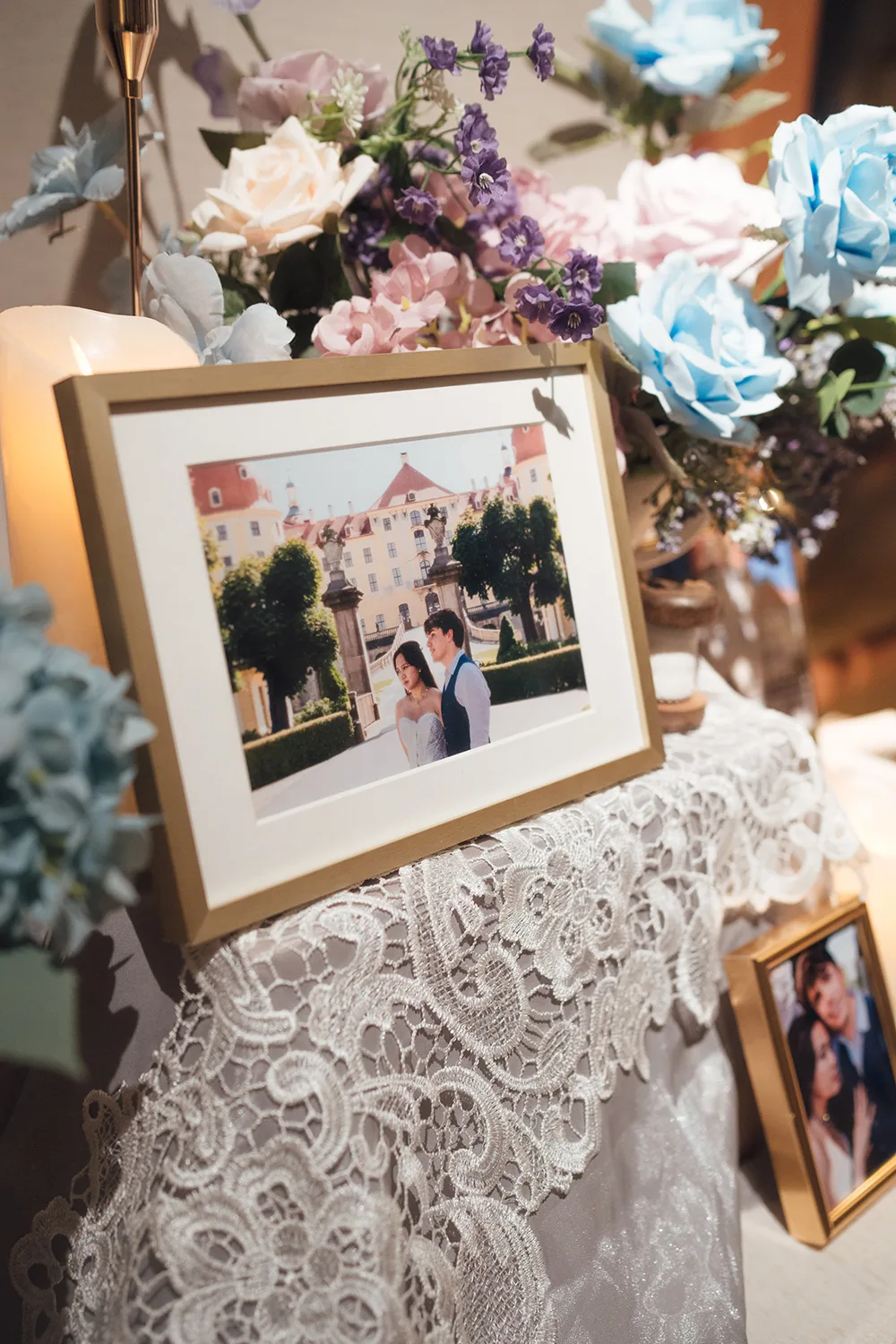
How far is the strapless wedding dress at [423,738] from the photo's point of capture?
1.94ft

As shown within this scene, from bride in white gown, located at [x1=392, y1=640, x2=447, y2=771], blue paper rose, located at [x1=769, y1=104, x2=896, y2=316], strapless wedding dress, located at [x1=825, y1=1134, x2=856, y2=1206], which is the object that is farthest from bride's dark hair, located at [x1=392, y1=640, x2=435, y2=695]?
strapless wedding dress, located at [x1=825, y1=1134, x2=856, y2=1206]

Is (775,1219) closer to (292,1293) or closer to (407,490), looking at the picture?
(292,1293)

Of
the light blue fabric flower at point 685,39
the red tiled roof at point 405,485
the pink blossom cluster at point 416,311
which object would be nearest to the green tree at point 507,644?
the red tiled roof at point 405,485

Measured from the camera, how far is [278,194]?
0.69 m

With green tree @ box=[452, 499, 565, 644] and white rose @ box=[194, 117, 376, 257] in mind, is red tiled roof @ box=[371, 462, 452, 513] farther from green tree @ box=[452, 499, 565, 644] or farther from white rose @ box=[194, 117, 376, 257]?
white rose @ box=[194, 117, 376, 257]

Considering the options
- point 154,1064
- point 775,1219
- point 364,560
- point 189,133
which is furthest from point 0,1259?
point 189,133

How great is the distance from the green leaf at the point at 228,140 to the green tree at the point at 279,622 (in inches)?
16.6

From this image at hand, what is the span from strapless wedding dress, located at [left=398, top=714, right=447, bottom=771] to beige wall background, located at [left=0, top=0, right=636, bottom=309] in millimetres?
506

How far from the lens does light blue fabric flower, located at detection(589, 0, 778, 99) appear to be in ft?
2.85

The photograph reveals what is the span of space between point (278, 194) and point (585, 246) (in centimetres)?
28

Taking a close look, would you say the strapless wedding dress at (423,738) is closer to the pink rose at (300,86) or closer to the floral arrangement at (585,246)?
the floral arrangement at (585,246)

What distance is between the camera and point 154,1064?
0.52 meters

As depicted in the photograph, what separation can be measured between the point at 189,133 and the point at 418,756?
0.64 meters

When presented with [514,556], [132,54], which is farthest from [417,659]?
[132,54]
